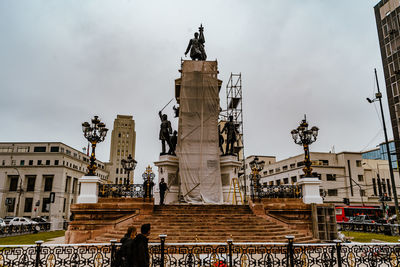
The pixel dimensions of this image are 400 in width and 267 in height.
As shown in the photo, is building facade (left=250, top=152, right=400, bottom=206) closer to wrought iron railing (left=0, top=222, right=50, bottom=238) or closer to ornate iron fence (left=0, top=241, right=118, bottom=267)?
wrought iron railing (left=0, top=222, right=50, bottom=238)

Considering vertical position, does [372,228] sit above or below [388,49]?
below

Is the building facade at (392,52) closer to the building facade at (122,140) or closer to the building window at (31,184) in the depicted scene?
the building window at (31,184)

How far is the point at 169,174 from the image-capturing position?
21.0m

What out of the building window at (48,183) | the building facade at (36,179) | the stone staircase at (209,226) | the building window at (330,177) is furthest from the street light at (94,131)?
the building window at (48,183)

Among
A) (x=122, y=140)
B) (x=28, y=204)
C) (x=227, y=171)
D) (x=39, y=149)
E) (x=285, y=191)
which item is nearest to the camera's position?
(x=285, y=191)

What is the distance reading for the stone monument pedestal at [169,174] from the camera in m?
20.6

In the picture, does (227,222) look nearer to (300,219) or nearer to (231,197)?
(300,219)

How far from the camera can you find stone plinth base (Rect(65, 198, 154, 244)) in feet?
45.5

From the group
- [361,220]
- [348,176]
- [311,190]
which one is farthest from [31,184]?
[348,176]

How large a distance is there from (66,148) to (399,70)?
6453cm

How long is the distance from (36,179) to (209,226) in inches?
2365

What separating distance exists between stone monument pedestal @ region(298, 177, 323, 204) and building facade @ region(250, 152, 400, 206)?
36.5m

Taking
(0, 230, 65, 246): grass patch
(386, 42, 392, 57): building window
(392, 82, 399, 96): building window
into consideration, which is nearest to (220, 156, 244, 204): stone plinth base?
(0, 230, 65, 246): grass patch

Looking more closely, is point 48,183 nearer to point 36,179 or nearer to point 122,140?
point 36,179
